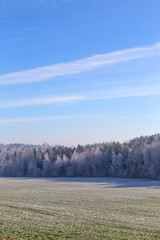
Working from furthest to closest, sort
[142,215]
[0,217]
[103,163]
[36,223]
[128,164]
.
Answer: [103,163] < [128,164] < [142,215] < [0,217] < [36,223]

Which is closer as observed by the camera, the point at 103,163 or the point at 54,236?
the point at 54,236

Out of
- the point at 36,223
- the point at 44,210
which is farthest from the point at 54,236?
the point at 44,210

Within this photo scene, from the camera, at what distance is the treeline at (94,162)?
99438 millimetres

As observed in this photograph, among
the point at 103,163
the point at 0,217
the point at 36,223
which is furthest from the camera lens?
the point at 103,163

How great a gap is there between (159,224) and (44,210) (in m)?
11.5

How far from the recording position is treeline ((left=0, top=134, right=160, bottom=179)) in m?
99.4

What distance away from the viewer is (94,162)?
114 metres

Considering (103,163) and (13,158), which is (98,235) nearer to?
(103,163)

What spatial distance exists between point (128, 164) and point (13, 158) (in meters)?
63.5

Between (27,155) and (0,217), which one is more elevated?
(27,155)

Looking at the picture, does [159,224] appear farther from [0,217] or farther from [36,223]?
[0,217]

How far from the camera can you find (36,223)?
2259cm

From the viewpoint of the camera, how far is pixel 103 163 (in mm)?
112812

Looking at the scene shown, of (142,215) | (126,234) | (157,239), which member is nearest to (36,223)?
(126,234)
